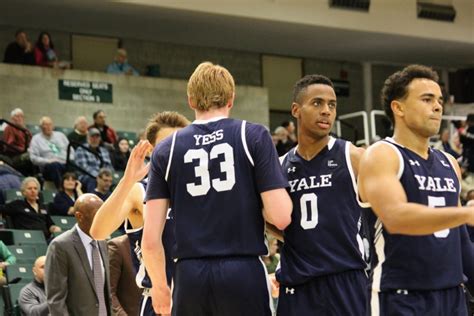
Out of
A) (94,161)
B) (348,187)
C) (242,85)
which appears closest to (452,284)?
(348,187)

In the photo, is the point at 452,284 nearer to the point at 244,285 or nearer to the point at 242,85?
the point at 244,285

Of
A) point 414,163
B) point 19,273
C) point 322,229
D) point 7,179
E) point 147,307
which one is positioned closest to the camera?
point 414,163

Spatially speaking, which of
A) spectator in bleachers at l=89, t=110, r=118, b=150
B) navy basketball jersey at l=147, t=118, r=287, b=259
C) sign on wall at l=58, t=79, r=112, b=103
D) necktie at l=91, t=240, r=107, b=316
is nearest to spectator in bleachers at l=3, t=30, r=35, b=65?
sign on wall at l=58, t=79, r=112, b=103

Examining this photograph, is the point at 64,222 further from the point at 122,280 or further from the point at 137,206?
the point at 137,206

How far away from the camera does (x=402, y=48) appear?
25797 mm

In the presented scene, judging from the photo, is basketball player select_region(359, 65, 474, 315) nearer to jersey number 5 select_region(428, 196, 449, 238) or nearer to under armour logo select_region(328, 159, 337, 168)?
jersey number 5 select_region(428, 196, 449, 238)

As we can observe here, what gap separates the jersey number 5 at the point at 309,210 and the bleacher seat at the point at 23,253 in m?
8.43

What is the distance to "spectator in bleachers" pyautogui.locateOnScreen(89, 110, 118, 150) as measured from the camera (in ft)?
63.3

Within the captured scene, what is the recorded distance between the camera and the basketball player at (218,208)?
213 inches

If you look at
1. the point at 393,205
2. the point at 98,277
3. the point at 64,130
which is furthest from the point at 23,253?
the point at 393,205

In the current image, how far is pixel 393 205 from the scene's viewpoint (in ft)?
16.2

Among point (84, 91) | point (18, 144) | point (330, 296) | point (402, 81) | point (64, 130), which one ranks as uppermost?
point (84, 91)

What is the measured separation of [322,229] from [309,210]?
0.14 meters

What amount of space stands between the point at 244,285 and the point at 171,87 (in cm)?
1769
